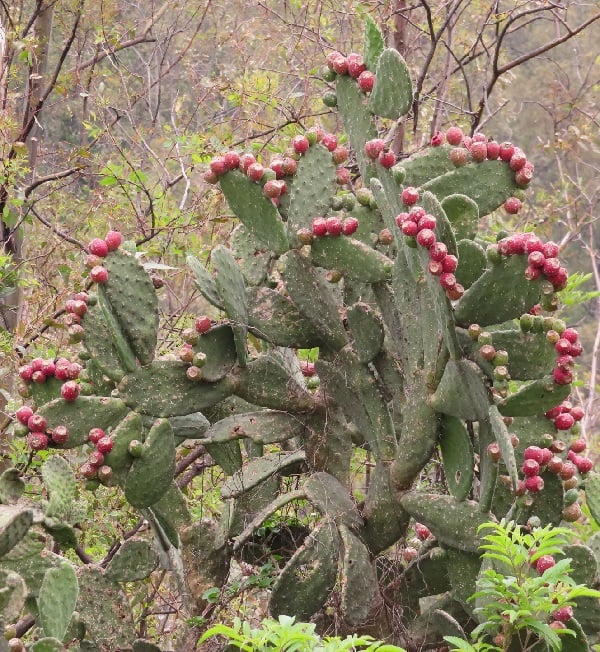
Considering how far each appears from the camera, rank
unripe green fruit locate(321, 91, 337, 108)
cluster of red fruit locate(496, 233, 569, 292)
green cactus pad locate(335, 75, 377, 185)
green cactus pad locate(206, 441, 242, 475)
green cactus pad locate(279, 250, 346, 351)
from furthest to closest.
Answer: green cactus pad locate(206, 441, 242, 475) → unripe green fruit locate(321, 91, 337, 108) → green cactus pad locate(335, 75, 377, 185) → green cactus pad locate(279, 250, 346, 351) → cluster of red fruit locate(496, 233, 569, 292)

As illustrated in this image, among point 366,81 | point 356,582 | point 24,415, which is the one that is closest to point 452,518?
point 356,582

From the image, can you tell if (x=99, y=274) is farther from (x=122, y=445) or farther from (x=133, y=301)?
(x=122, y=445)

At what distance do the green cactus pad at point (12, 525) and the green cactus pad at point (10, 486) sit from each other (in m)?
0.27

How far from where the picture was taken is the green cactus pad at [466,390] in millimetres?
2484

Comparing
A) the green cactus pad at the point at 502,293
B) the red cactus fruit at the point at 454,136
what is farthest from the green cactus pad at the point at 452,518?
the red cactus fruit at the point at 454,136

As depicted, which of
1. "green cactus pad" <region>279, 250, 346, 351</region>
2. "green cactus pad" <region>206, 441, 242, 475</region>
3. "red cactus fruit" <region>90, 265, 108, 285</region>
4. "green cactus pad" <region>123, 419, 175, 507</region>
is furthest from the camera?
"green cactus pad" <region>206, 441, 242, 475</region>

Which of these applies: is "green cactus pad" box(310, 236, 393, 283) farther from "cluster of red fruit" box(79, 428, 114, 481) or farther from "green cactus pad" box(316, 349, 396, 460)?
"cluster of red fruit" box(79, 428, 114, 481)

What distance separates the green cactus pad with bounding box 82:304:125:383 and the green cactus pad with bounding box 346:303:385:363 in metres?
0.59

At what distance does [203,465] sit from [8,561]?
1.20 m

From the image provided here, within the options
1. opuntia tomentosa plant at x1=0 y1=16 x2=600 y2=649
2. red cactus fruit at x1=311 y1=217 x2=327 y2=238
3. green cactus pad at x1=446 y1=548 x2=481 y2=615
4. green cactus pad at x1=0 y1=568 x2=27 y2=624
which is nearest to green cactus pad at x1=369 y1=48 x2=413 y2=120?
opuntia tomentosa plant at x1=0 y1=16 x2=600 y2=649

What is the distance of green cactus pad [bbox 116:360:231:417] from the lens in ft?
8.84

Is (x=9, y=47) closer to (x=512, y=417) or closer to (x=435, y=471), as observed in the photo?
(x=435, y=471)

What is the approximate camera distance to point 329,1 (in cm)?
531

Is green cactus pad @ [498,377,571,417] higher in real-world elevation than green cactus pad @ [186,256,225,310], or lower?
lower
